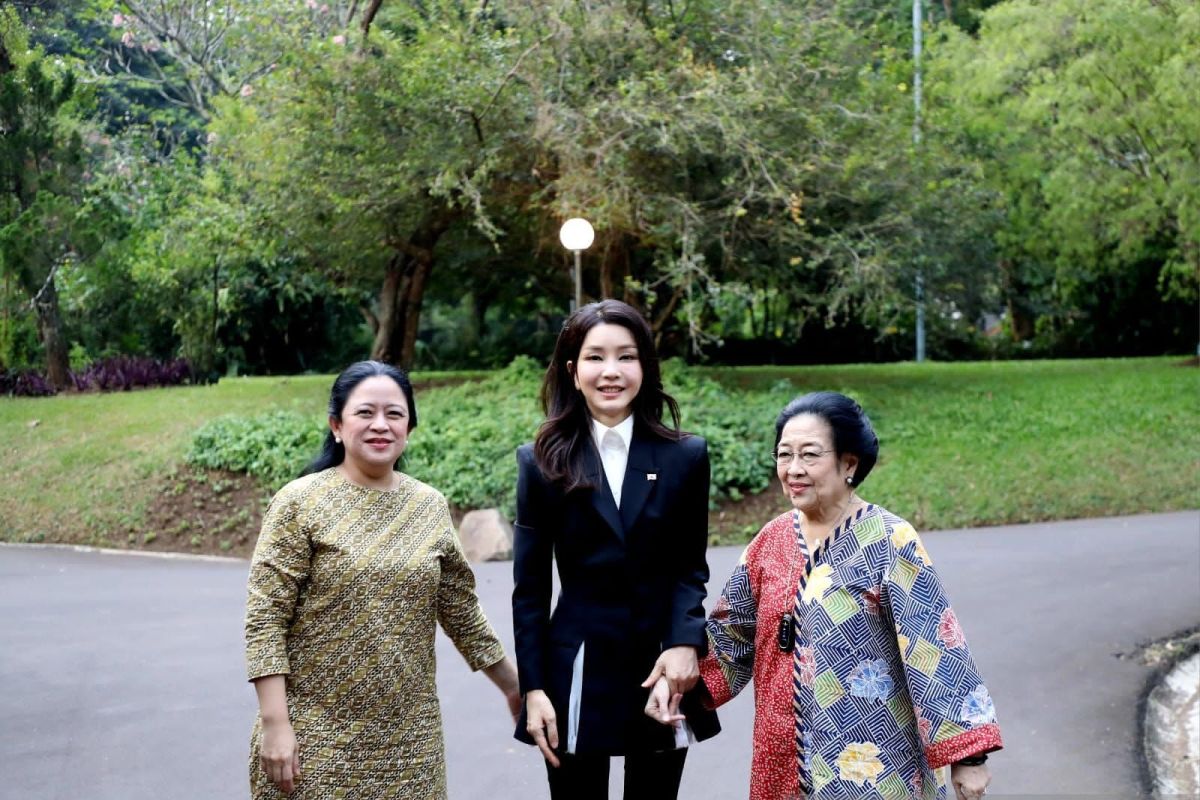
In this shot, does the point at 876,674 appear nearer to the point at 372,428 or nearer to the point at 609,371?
the point at 609,371

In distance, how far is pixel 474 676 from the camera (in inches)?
264

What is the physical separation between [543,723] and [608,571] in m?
0.39

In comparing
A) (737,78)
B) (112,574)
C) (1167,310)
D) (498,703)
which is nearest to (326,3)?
(737,78)

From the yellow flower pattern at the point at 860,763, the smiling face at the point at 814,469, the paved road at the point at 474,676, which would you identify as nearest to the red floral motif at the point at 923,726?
the yellow flower pattern at the point at 860,763

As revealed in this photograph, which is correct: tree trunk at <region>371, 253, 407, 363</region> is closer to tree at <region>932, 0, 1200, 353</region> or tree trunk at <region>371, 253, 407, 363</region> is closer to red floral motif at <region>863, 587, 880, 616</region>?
tree at <region>932, 0, 1200, 353</region>

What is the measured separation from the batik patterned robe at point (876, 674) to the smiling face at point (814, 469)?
7 cm

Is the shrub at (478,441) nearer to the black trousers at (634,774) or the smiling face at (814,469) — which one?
the black trousers at (634,774)

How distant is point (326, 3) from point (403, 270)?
387 cm

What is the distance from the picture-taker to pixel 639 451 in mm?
3055

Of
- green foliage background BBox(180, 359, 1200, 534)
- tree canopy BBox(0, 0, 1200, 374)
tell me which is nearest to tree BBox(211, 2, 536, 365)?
tree canopy BBox(0, 0, 1200, 374)

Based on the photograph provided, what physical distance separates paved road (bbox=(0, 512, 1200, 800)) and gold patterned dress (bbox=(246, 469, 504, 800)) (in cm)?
222

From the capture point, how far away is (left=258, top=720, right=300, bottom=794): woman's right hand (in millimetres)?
2797

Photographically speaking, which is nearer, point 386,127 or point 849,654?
point 849,654

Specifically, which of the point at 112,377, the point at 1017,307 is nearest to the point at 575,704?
the point at 112,377
